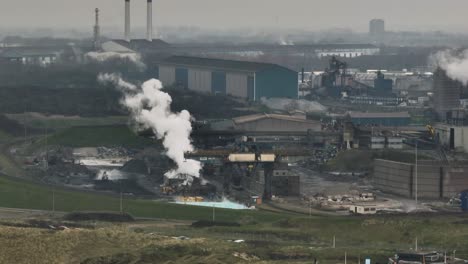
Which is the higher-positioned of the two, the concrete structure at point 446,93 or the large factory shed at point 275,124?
the concrete structure at point 446,93

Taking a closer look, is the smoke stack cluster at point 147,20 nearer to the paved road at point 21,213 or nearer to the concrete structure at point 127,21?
the concrete structure at point 127,21

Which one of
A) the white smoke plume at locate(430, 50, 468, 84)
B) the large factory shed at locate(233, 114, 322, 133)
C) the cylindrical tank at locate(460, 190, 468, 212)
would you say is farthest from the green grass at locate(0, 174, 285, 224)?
the white smoke plume at locate(430, 50, 468, 84)

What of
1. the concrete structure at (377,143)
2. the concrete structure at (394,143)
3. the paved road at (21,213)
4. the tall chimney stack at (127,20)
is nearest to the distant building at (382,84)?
the tall chimney stack at (127,20)

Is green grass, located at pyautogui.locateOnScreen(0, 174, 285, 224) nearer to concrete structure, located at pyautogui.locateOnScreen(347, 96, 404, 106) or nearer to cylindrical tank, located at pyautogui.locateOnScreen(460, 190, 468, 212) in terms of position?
cylindrical tank, located at pyautogui.locateOnScreen(460, 190, 468, 212)

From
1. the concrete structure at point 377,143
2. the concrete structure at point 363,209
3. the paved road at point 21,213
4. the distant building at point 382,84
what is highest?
the distant building at point 382,84

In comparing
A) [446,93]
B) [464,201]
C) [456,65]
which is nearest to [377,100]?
[446,93]

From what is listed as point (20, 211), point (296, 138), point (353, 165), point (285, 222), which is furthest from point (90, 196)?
point (296, 138)

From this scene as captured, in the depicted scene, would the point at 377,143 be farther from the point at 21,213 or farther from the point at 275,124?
the point at 21,213

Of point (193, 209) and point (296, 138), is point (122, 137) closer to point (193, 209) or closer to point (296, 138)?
point (296, 138)
